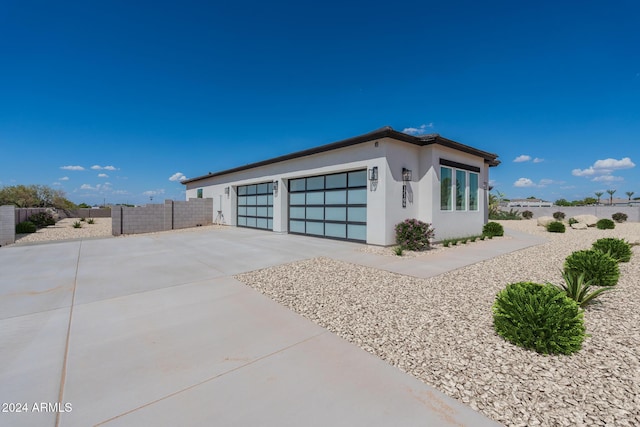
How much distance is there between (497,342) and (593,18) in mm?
11026

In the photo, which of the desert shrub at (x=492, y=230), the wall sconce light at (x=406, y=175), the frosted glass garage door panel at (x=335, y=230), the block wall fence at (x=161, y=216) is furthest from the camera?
the block wall fence at (x=161, y=216)

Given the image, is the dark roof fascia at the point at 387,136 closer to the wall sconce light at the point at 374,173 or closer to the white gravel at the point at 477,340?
the wall sconce light at the point at 374,173

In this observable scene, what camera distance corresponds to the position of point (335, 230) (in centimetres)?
1043

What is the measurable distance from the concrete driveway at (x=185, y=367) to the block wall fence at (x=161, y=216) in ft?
30.7

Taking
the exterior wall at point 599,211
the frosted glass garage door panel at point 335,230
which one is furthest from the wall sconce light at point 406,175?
the exterior wall at point 599,211

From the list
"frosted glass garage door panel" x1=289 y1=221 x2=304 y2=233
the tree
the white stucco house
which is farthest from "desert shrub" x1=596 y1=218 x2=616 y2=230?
the tree

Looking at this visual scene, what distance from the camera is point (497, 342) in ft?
9.29

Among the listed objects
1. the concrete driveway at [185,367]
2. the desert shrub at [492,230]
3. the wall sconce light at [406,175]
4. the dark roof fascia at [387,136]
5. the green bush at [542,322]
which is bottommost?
the concrete driveway at [185,367]

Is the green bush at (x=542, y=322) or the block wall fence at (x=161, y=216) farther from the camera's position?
the block wall fence at (x=161, y=216)

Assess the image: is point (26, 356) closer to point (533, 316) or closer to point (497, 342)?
point (497, 342)

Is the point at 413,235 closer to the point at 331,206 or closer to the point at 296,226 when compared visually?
the point at 331,206

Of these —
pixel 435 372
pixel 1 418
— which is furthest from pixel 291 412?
pixel 1 418

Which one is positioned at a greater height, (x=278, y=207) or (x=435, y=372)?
(x=278, y=207)

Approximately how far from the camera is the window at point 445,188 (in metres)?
9.78
